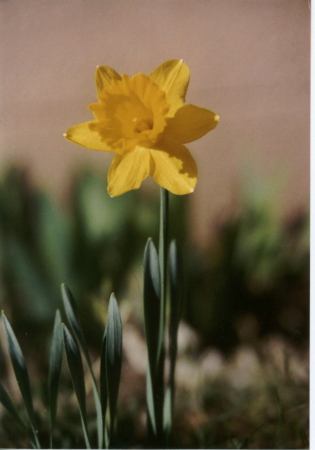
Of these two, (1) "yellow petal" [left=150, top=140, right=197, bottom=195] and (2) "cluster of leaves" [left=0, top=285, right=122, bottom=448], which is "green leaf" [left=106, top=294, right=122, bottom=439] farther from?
(1) "yellow petal" [left=150, top=140, right=197, bottom=195]

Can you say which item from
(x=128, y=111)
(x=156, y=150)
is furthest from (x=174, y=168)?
(x=128, y=111)

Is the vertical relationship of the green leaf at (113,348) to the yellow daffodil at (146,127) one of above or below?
below

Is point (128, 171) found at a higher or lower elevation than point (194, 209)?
higher

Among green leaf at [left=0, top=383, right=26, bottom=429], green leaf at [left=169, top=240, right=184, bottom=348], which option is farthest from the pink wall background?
green leaf at [left=0, top=383, right=26, bottom=429]

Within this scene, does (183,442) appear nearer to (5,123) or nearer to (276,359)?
(276,359)

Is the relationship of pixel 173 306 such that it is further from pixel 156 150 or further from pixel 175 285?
pixel 156 150

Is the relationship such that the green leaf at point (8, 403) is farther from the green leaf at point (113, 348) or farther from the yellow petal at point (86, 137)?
the yellow petal at point (86, 137)

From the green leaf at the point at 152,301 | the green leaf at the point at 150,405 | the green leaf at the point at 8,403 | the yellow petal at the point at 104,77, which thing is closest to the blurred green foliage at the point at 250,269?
the green leaf at the point at 152,301
